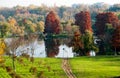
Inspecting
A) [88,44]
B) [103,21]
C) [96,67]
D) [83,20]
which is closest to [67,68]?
[96,67]

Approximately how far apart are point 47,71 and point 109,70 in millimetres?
8996

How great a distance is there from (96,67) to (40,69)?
8.86 meters

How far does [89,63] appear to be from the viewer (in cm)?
6062

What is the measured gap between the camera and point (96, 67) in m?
56.2

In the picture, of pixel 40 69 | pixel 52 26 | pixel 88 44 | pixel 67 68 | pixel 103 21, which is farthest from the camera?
pixel 52 26

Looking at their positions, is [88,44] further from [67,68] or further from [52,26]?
[52,26]

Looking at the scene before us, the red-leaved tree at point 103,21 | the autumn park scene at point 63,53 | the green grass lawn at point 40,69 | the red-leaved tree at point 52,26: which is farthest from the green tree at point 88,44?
the red-leaved tree at point 52,26

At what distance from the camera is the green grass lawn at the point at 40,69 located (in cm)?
4859

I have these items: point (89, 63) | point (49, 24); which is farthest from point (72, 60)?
point (49, 24)

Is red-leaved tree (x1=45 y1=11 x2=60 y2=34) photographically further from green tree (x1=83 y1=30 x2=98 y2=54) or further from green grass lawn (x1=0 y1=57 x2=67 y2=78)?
green grass lawn (x1=0 y1=57 x2=67 y2=78)

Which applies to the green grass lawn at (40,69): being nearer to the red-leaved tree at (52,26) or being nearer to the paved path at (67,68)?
the paved path at (67,68)

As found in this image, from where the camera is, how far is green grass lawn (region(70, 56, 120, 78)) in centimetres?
5003

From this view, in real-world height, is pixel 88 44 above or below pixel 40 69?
below

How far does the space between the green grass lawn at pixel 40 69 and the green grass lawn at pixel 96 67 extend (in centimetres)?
243
